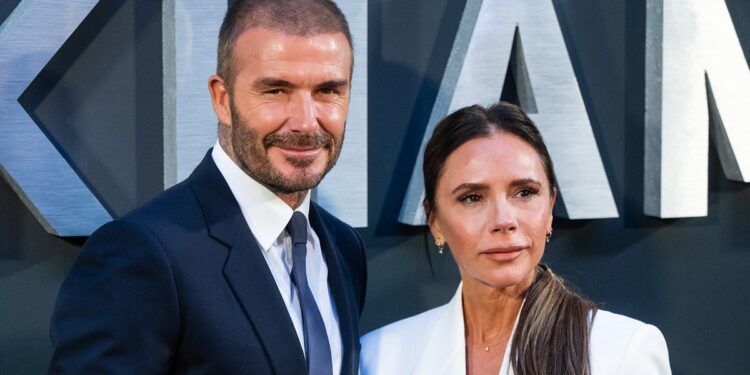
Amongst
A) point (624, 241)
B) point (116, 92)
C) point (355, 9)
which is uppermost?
point (355, 9)

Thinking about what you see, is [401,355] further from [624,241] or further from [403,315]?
[624,241]

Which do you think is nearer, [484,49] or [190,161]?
[190,161]

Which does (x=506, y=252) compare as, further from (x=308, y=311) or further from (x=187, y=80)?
(x=187, y=80)

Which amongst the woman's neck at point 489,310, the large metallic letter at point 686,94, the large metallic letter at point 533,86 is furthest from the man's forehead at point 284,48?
the large metallic letter at point 686,94

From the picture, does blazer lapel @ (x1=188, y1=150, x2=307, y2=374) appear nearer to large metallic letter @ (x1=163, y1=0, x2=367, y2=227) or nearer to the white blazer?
the white blazer

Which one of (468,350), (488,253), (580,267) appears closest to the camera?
(488,253)

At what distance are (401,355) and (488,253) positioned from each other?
0.35 meters

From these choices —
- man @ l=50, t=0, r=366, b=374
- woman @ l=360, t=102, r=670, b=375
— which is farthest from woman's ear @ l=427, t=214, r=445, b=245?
man @ l=50, t=0, r=366, b=374

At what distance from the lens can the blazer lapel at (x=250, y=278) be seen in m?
1.81

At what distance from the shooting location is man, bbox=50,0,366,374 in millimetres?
1682

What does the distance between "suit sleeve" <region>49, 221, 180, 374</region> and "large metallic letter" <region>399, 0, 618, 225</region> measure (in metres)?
1.14

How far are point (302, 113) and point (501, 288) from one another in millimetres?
627

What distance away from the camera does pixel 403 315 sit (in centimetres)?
288

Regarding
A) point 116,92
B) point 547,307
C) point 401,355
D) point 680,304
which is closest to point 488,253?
point 547,307
